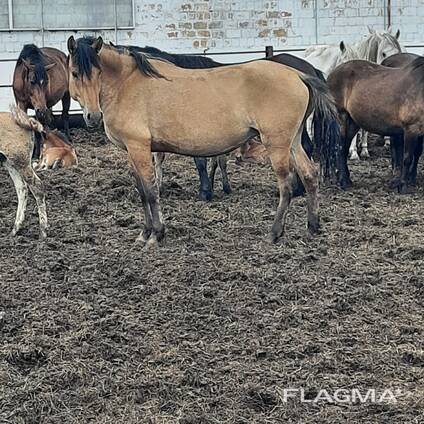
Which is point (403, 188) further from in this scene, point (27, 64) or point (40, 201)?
point (27, 64)

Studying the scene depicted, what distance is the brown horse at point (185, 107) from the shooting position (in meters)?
6.70

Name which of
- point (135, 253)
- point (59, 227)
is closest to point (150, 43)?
point (59, 227)

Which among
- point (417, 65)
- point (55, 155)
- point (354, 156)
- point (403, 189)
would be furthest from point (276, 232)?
point (354, 156)

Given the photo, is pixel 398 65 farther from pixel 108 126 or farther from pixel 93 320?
pixel 93 320

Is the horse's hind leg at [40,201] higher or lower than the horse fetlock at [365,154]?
higher

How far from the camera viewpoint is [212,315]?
201 inches

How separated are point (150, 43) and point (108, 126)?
851 centimetres

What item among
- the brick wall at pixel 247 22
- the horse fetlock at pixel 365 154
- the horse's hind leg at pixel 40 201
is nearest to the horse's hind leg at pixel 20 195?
the horse's hind leg at pixel 40 201

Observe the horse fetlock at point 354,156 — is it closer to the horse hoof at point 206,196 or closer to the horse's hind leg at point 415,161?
the horse's hind leg at point 415,161

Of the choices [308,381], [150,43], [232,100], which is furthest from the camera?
[150,43]

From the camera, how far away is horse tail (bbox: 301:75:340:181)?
22.7 feet

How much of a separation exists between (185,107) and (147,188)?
28.2 inches

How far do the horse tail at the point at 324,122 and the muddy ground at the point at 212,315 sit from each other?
52 centimetres

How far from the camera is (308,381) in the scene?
13.6 feet
